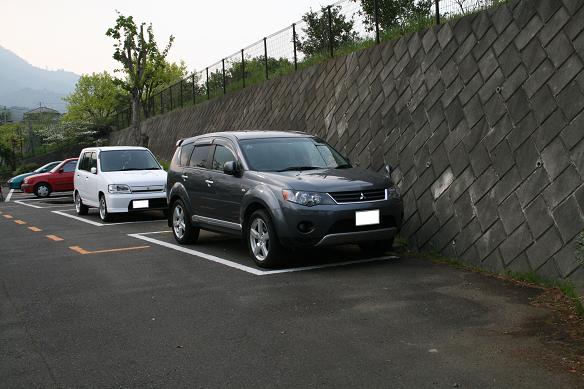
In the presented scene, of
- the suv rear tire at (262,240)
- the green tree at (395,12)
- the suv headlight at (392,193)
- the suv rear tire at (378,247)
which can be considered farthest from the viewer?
the green tree at (395,12)

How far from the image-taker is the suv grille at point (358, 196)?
24.0ft

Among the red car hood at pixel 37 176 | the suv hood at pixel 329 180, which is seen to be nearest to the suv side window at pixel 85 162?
the suv hood at pixel 329 180

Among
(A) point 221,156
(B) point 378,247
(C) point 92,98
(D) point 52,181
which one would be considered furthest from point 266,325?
(C) point 92,98

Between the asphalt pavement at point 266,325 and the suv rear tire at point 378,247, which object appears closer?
the asphalt pavement at point 266,325

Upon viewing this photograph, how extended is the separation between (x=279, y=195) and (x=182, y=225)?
10.1ft

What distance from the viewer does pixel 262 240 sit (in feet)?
25.3

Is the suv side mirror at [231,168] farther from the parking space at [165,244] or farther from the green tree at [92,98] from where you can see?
the green tree at [92,98]

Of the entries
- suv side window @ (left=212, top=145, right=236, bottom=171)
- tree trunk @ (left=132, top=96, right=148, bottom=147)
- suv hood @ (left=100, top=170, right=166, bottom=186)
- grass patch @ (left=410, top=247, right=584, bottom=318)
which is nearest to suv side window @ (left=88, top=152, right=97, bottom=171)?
suv hood @ (left=100, top=170, right=166, bottom=186)

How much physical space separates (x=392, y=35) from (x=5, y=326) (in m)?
9.46

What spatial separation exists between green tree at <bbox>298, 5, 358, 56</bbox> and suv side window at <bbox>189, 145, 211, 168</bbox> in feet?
19.4

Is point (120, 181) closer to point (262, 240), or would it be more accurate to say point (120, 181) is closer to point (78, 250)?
A: point (78, 250)

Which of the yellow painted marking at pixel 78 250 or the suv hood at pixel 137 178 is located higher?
the suv hood at pixel 137 178

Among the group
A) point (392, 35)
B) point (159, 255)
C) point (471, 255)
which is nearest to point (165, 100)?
point (392, 35)

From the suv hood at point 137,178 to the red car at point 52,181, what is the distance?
11.6 metres
